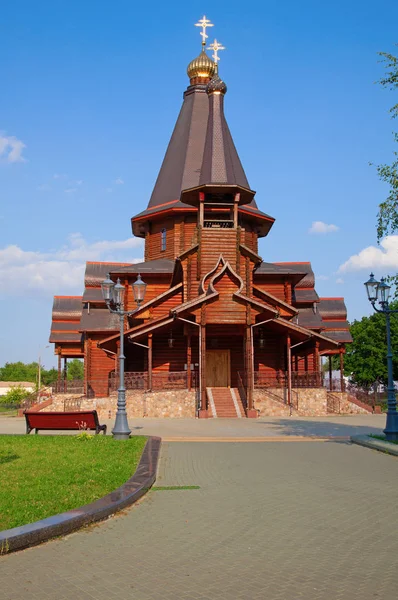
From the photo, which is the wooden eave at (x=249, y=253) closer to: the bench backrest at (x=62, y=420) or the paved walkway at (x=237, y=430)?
the paved walkway at (x=237, y=430)

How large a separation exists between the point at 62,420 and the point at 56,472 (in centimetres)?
621

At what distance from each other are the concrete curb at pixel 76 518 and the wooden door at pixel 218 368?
1931 cm

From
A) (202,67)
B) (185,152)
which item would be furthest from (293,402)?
(202,67)

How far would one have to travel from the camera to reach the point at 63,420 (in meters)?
14.5

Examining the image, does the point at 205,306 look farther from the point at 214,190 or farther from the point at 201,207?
the point at 214,190

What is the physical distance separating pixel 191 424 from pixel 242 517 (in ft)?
45.3

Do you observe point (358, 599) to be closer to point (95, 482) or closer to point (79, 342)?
point (95, 482)

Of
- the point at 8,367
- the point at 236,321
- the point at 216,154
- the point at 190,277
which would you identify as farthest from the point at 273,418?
the point at 8,367

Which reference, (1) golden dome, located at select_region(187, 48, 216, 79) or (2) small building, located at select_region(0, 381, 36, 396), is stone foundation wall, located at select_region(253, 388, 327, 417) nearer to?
(1) golden dome, located at select_region(187, 48, 216, 79)

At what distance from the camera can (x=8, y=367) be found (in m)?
117

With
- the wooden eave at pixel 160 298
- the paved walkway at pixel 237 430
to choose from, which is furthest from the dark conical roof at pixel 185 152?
the paved walkway at pixel 237 430

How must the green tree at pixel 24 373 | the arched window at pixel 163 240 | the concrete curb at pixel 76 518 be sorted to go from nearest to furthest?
the concrete curb at pixel 76 518 < the arched window at pixel 163 240 < the green tree at pixel 24 373

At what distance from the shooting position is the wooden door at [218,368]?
27.8 m

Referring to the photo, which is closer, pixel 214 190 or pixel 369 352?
pixel 214 190
